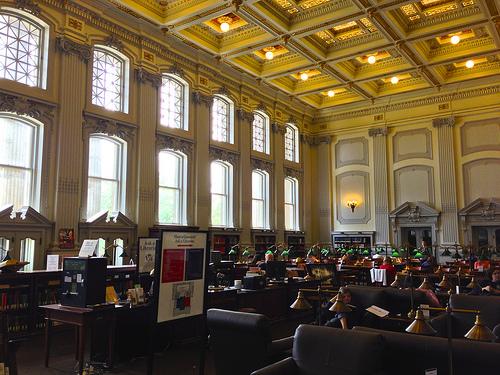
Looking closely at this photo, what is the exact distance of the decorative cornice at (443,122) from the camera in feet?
57.4

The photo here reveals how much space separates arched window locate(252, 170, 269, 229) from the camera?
1722 centimetres

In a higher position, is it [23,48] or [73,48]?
[73,48]

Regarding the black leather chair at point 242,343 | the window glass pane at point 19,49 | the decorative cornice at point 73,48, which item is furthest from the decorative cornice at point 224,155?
the black leather chair at point 242,343

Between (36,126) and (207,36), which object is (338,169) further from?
(36,126)

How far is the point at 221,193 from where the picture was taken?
15.6 meters

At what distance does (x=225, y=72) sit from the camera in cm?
1581

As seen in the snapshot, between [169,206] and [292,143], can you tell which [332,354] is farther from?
[292,143]

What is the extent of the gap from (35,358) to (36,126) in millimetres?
5722

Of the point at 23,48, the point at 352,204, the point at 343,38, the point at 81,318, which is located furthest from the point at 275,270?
the point at 352,204

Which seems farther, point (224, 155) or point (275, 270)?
point (224, 155)

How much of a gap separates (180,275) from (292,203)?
Result: 49.9ft

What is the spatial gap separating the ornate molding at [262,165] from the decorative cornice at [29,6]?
8.65 metres

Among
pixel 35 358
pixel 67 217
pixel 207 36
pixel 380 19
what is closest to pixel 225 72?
pixel 207 36

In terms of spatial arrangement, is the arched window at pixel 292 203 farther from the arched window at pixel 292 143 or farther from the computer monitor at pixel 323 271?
the computer monitor at pixel 323 271
